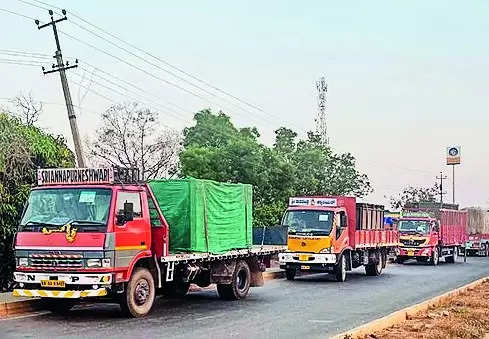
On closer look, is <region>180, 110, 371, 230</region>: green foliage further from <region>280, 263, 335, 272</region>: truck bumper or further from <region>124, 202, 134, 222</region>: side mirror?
<region>124, 202, 134, 222</region>: side mirror

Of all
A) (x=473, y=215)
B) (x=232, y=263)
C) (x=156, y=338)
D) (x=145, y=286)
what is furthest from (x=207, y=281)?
(x=473, y=215)

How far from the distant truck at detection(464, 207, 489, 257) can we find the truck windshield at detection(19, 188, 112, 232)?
130 feet

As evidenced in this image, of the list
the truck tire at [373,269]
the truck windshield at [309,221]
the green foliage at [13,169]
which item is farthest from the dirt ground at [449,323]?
the truck tire at [373,269]

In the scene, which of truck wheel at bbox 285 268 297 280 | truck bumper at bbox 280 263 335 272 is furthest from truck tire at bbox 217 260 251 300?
truck wheel at bbox 285 268 297 280

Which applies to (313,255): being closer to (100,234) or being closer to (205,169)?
(100,234)

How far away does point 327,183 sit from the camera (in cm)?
4803

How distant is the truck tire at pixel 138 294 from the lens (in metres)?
14.1

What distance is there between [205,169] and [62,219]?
26.4 metres

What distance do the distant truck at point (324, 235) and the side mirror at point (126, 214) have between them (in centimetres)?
1097

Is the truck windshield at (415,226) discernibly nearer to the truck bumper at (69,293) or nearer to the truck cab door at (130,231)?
the truck cab door at (130,231)

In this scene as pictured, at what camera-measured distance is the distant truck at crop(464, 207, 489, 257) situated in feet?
165

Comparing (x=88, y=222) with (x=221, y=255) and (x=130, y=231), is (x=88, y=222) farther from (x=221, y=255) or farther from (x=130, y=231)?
(x=221, y=255)

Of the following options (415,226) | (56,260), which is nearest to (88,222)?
(56,260)

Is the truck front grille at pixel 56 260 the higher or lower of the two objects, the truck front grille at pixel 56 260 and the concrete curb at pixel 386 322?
the higher
